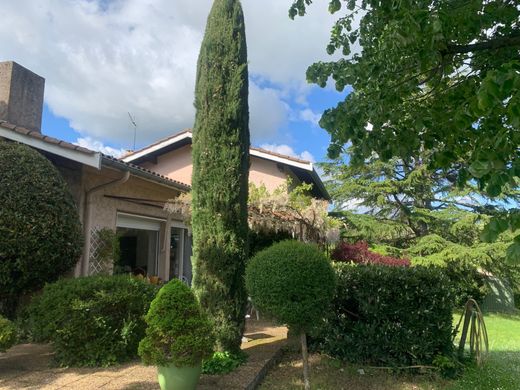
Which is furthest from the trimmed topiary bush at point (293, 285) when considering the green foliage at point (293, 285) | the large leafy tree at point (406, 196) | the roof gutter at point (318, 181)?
the large leafy tree at point (406, 196)

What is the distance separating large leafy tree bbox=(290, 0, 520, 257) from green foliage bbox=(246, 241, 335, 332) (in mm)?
1728

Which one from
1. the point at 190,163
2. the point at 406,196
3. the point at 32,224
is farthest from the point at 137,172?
the point at 406,196

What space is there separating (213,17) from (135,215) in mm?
5669

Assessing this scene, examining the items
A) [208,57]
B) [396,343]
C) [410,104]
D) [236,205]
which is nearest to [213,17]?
[208,57]

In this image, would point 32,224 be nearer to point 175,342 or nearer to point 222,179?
point 222,179

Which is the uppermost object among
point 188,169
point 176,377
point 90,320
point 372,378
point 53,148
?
point 188,169

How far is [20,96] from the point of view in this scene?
10.4 m

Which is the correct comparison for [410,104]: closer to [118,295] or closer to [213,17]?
[213,17]

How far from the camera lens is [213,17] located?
7.30m

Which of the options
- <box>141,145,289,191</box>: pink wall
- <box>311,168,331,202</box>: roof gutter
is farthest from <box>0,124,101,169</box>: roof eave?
<box>311,168,331,202</box>: roof gutter

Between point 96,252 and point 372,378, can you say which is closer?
point 372,378

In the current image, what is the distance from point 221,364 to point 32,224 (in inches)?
131

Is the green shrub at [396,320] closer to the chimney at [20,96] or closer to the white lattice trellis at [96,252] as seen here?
the white lattice trellis at [96,252]

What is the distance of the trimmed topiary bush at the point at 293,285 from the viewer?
5352 mm
